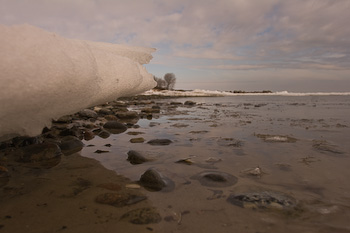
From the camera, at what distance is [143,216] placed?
161 cm

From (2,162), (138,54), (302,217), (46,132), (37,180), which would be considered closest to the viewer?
(302,217)

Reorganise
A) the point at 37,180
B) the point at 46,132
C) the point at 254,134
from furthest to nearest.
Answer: the point at 254,134
the point at 46,132
the point at 37,180

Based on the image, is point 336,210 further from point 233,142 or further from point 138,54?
point 138,54

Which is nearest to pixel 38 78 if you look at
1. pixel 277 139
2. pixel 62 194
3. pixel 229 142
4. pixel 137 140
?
pixel 62 194

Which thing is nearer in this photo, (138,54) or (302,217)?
(302,217)

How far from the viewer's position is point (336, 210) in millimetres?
1684

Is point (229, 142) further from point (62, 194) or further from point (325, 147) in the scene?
point (62, 194)

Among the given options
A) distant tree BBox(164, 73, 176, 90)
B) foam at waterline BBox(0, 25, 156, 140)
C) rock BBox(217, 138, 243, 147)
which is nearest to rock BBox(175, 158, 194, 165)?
rock BBox(217, 138, 243, 147)

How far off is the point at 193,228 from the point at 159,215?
29 centimetres

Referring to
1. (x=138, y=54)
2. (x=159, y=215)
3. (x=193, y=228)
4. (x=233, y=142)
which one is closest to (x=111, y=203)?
(x=159, y=215)

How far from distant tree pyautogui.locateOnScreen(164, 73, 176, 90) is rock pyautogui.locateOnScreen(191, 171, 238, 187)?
61196 millimetres

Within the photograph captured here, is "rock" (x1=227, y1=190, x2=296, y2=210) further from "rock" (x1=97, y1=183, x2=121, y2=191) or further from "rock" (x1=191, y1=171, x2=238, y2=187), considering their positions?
"rock" (x1=97, y1=183, x2=121, y2=191)

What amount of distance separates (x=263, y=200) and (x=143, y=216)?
983 mm

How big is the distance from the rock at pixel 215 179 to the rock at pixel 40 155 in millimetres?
1800
